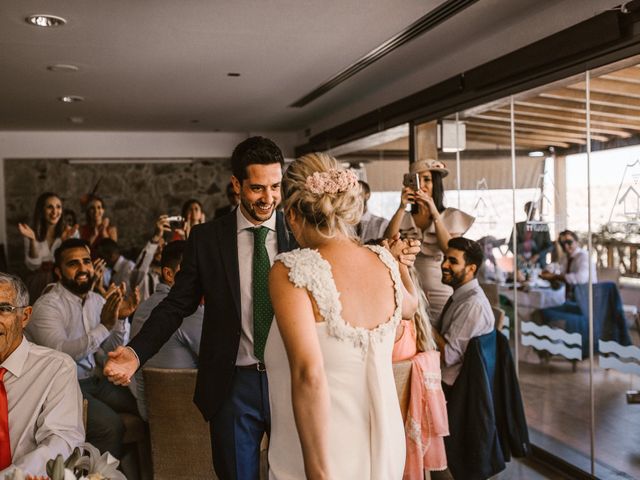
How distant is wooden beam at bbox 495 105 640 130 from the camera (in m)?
3.42

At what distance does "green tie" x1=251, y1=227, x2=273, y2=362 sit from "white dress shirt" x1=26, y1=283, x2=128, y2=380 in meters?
1.35

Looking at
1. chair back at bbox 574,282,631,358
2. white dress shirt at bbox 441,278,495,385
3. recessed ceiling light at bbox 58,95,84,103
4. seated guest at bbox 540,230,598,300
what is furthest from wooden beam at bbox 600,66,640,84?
recessed ceiling light at bbox 58,95,84,103

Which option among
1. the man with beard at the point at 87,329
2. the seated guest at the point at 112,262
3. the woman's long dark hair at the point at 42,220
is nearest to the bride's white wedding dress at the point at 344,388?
the man with beard at the point at 87,329

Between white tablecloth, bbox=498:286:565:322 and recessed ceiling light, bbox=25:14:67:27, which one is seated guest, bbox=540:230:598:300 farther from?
recessed ceiling light, bbox=25:14:67:27

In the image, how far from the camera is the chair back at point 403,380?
2.60m

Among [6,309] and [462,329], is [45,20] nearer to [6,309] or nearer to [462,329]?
[6,309]

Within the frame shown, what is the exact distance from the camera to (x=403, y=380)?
267cm

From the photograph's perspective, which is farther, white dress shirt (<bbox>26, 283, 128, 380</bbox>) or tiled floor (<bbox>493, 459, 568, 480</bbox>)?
tiled floor (<bbox>493, 459, 568, 480</bbox>)

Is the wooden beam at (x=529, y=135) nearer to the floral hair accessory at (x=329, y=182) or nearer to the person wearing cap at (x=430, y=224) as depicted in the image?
the person wearing cap at (x=430, y=224)

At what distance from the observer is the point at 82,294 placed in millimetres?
3613

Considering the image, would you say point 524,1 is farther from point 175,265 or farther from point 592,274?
point 175,265

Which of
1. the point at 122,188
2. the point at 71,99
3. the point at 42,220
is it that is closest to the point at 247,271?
the point at 42,220

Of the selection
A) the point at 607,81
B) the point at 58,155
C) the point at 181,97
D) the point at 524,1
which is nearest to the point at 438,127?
the point at 524,1

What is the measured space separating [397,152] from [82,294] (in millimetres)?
3807
